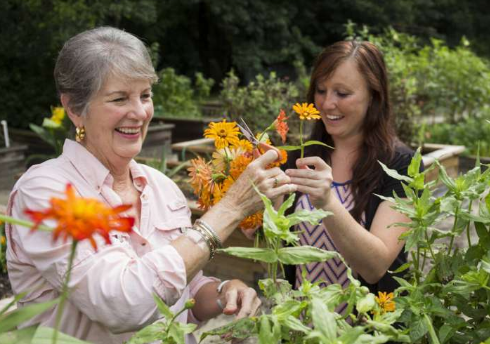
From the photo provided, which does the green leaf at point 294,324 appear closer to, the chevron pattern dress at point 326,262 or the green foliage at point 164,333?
the green foliage at point 164,333

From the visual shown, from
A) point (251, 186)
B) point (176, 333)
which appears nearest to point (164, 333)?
point (176, 333)

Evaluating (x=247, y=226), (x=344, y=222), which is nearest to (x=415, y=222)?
(x=247, y=226)

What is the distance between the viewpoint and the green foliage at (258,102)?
235 inches

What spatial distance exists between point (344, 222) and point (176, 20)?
1941 cm

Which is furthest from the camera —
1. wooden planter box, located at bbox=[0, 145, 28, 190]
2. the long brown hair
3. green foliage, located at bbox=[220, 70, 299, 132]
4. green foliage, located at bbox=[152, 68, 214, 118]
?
green foliage, located at bbox=[152, 68, 214, 118]

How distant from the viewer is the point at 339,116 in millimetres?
2209

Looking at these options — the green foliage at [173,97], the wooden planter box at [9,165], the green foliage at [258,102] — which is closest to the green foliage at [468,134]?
the green foliage at [258,102]

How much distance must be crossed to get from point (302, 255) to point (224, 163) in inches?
20.9

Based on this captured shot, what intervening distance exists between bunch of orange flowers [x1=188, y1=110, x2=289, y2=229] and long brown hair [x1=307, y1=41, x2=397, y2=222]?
0.78 meters

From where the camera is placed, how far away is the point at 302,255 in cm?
93

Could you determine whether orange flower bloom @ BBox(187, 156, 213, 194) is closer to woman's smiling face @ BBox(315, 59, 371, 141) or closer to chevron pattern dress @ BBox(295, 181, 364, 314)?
chevron pattern dress @ BBox(295, 181, 364, 314)

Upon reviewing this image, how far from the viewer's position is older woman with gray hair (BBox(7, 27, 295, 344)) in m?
1.30

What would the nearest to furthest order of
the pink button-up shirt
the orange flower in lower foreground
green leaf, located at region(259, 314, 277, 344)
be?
the orange flower in lower foreground < green leaf, located at region(259, 314, 277, 344) < the pink button-up shirt

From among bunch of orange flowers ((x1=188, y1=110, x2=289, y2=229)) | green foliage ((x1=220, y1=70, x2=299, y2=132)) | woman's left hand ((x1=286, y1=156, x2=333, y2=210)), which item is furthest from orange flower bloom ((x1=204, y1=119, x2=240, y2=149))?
green foliage ((x1=220, y1=70, x2=299, y2=132))
